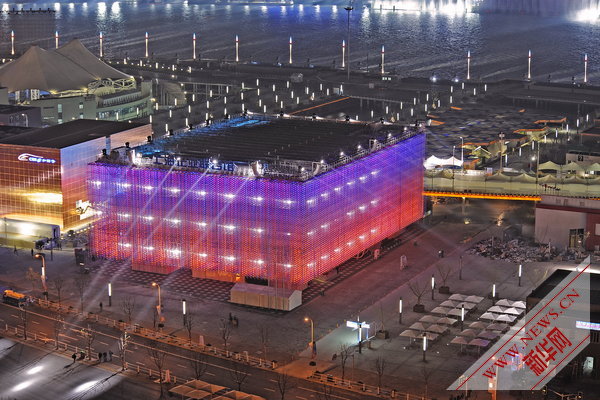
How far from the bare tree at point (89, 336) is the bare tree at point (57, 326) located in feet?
4.67

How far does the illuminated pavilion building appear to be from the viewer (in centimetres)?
7638

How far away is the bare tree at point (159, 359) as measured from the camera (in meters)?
61.2

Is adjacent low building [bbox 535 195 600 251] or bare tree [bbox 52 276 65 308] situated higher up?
adjacent low building [bbox 535 195 600 251]

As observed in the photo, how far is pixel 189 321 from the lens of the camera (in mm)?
69875

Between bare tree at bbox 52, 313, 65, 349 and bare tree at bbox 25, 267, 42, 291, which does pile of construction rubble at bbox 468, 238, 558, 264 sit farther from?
bare tree at bbox 25, 267, 42, 291

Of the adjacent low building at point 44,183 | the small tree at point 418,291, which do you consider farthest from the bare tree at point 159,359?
the adjacent low building at point 44,183

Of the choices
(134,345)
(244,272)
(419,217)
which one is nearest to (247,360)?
(134,345)

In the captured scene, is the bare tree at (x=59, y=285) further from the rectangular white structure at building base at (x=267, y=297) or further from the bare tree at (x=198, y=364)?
the bare tree at (x=198, y=364)

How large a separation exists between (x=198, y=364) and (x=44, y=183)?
101 feet

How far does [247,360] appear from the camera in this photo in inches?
2547

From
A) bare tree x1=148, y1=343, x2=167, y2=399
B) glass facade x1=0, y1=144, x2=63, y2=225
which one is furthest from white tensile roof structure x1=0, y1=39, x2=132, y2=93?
bare tree x1=148, y1=343, x2=167, y2=399

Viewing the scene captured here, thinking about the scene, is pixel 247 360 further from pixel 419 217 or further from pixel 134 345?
pixel 419 217

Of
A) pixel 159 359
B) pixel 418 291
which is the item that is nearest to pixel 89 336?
pixel 159 359

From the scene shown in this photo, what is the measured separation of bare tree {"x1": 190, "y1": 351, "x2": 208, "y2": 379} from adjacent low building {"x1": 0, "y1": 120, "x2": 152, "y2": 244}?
26313 mm
